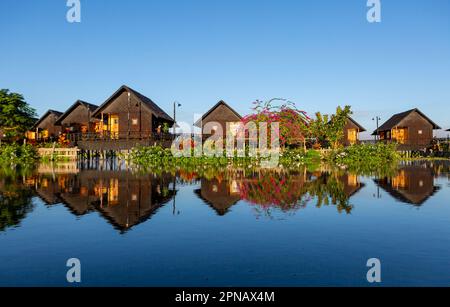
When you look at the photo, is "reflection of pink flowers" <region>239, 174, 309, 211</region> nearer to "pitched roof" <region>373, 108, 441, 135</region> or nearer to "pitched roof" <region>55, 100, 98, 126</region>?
"pitched roof" <region>55, 100, 98, 126</region>

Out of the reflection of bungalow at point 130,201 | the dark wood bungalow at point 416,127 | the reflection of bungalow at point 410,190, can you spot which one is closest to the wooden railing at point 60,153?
the reflection of bungalow at point 130,201

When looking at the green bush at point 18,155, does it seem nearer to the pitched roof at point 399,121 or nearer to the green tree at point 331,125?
the green tree at point 331,125

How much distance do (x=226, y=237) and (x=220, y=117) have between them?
38.4 m

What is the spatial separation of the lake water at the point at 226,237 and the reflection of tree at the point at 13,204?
4cm

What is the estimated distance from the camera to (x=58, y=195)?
11906mm

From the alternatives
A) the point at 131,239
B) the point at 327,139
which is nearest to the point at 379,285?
the point at 131,239

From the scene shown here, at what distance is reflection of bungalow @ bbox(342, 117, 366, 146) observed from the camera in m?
→ 54.2

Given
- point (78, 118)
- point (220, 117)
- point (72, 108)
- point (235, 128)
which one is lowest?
point (235, 128)

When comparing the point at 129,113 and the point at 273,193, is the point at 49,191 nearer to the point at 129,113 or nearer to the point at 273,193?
the point at 273,193

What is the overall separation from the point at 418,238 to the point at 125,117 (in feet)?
120

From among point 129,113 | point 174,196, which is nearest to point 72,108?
point 129,113

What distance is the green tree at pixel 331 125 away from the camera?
4475 cm

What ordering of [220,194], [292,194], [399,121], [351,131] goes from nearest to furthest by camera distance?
[292,194], [220,194], [399,121], [351,131]

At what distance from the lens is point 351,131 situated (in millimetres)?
55938
